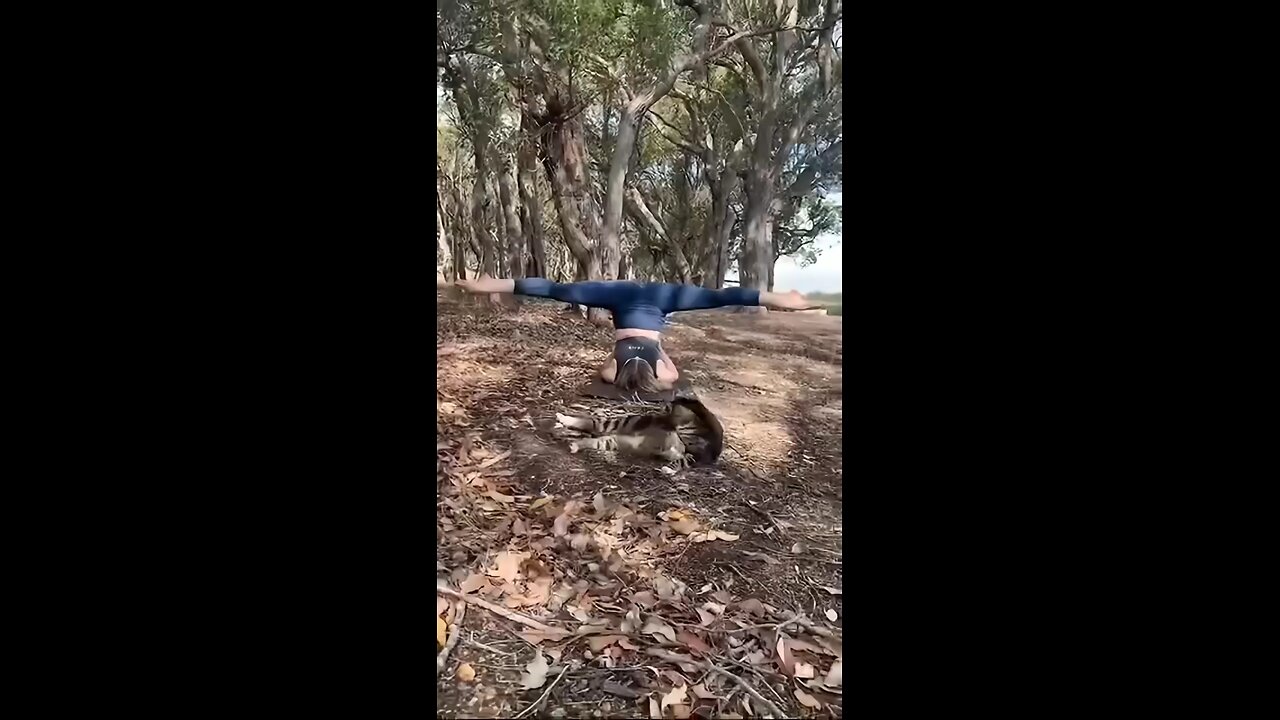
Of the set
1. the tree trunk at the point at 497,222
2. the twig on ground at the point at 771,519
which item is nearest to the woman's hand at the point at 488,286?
the tree trunk at the point at 497,222

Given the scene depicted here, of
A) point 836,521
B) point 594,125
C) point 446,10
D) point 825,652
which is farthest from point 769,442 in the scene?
point 446,10

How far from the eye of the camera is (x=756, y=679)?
135 cm

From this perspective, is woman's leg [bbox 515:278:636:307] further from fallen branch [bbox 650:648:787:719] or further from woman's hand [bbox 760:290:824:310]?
fallen branch [bbox 650:648:787:719]

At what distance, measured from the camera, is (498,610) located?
1.41 metres

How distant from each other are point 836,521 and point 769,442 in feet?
0.74

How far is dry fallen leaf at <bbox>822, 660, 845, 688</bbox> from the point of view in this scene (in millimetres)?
1334

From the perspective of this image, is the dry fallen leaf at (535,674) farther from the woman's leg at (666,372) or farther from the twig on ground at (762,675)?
the woman's leg at (666,372)

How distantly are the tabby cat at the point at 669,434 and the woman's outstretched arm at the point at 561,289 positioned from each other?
0.28 meters

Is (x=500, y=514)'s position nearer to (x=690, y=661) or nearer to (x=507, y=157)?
(x=690, y=661)

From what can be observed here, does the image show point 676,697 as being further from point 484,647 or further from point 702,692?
point 484,647

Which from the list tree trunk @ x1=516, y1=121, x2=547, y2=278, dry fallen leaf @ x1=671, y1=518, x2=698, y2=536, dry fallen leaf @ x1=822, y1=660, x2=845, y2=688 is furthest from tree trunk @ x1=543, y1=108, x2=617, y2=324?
dry fallen leaf @ x1=822, y1=660, x2=845, y2=688

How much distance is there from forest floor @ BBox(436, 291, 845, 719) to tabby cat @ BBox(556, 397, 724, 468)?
0.03 meters

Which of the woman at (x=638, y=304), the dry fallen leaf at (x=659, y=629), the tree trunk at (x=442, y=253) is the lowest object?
the dry fallen leaf at (x=659, y=629)

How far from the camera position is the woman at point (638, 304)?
58.7 inches
